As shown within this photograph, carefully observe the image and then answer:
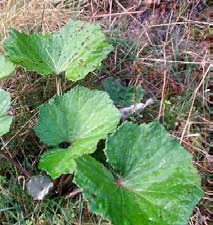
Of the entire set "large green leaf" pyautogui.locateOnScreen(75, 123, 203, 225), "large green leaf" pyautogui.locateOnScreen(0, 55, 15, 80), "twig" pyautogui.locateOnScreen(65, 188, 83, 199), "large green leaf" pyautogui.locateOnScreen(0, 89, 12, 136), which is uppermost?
"large green leaf" pyautogui.locateOnScreen(0, 55, 15, 80)

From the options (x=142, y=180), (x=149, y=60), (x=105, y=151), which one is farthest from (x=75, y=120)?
(x=149, y=60)

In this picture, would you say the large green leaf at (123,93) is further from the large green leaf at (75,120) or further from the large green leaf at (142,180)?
the large green leaf at (142,180)

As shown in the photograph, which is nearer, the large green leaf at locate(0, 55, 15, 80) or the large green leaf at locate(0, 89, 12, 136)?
the large green leaf at locate(0, 89, 12, 136)

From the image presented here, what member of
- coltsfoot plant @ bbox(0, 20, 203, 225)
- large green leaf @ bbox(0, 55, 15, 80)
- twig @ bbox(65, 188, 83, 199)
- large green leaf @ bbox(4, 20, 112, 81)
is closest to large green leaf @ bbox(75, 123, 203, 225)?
coltsfoot plant @ bbox(0, 20, 203, 225)

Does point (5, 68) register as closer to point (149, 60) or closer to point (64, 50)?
point (64, 50)

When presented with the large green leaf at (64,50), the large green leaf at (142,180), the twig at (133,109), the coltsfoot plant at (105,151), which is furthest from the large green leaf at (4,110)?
the twig at (133,109)

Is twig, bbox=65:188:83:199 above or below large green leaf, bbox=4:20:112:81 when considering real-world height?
below

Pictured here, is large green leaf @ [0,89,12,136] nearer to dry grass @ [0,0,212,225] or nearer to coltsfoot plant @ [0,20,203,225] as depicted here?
coltsfoot plant @ [0,20,203,225]

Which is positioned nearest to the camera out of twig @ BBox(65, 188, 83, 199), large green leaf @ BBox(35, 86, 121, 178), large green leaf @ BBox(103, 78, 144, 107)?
large green leaf @ BBox(35, 86, 121, 178)
